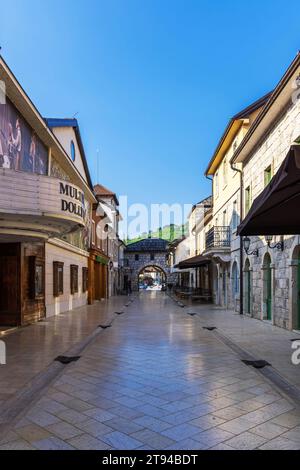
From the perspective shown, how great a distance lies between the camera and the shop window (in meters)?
13.0

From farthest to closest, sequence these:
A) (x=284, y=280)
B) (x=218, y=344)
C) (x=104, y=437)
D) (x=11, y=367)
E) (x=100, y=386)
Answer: (x=284, y=280)
(x=218, y=344)
(x=11, y=367)
(x=100, y=386)
(x=104, y=437)

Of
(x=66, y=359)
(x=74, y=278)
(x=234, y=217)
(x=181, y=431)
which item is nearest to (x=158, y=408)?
(x=181, y=431)

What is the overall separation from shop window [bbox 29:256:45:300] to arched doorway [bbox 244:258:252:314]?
7804 millimetres

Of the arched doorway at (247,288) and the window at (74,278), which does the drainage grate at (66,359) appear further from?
the window at (74,278)

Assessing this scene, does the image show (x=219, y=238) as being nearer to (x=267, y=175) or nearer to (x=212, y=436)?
(x=267, y=175)

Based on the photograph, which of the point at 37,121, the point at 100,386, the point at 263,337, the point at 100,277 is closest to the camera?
the point at 100,386

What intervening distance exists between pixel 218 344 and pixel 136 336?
7.54 feet

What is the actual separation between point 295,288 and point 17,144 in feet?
28.4

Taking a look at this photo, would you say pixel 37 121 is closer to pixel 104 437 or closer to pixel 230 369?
pixel 230 369

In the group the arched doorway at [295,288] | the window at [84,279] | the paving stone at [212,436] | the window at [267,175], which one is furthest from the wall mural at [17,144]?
the window at [84,279]

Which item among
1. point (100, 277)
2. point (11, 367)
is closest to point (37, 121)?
point (11, 367)

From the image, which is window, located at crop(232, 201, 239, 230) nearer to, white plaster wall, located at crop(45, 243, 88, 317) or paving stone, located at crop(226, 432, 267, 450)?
white plaster wall, located at crop(45, 243, 88, 317)

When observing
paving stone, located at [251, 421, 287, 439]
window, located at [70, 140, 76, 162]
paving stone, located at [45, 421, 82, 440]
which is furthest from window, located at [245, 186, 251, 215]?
paving stone, located at [45, 421, 82, 440]

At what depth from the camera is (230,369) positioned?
22.3 ft
